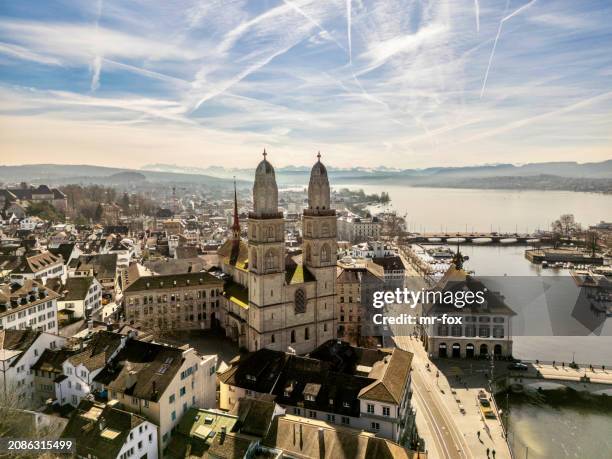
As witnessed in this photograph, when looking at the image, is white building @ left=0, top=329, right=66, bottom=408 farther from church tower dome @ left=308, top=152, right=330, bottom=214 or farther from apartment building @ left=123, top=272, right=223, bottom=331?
church tower dome @ left=308, top=152, right=330, bottom=214

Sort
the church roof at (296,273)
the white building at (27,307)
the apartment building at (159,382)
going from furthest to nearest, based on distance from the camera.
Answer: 1. the church roof at (296,273)
2. the white building at (27,307)
3. the apartment building at (159,382)

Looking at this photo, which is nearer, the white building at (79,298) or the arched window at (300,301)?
the arched window at (300,301)

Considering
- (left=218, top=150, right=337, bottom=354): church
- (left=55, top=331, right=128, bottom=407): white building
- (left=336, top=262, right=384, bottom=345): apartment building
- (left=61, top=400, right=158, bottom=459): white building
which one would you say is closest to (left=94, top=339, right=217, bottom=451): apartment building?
(left=55, top=331, right=128, bottom=407): white building

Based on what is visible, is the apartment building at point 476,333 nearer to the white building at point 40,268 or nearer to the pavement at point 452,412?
the pavement at point 452,412

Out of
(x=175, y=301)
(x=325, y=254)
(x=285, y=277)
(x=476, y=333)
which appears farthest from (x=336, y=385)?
Result: (x=175, y=301)

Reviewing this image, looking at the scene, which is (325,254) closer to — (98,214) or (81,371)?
(81,371)

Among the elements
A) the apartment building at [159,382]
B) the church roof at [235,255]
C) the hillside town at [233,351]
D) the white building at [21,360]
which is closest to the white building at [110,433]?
the hillside town at [233,351]

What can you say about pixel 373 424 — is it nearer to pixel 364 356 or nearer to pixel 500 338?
pixel 364 356

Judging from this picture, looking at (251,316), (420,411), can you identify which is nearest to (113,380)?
(251,316)
